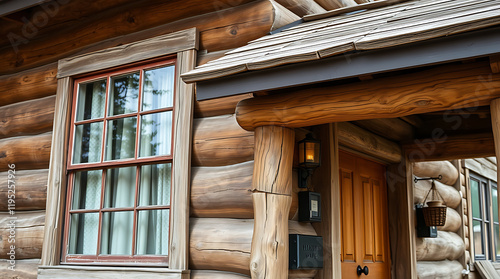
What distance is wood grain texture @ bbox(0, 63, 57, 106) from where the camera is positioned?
227 inches

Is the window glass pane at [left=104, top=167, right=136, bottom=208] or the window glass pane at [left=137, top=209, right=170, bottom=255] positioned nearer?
the window glass pane at [left=137, top=209, right=170, bottom=255]

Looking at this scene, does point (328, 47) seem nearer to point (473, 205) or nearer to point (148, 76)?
point (148, 76)

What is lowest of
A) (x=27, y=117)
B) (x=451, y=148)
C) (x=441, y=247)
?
(x=441, y=247)

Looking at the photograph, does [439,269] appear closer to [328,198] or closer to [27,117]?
[328,198]

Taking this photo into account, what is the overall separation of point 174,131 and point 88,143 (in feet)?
3.85

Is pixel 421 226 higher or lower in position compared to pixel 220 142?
lower

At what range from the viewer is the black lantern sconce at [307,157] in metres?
4.11

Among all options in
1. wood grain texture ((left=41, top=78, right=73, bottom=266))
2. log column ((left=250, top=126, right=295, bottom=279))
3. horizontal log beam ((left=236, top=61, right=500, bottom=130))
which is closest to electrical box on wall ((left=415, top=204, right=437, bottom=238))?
log column ((left=250, top=126, right=295, bottom=279))

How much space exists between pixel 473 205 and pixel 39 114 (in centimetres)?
678

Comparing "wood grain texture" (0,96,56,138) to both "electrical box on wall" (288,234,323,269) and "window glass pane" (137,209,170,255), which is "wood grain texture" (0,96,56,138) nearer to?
"window glass pane" (137,209,170,255)

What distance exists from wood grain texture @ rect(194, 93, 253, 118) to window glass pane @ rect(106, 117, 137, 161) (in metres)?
Result: 0.75

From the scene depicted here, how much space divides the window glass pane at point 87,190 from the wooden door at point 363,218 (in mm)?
2305

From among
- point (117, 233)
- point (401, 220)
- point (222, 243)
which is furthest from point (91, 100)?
point (401, 220)

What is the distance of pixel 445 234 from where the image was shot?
7301mm
